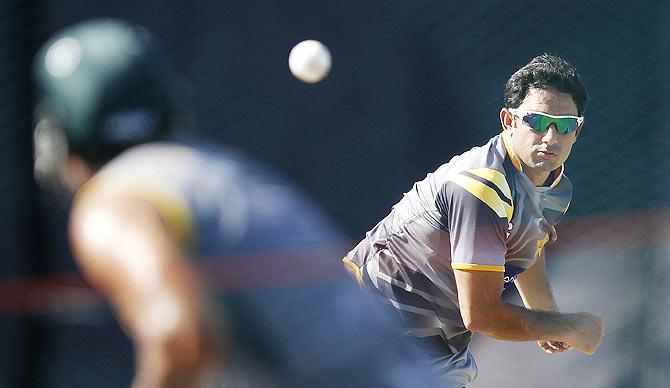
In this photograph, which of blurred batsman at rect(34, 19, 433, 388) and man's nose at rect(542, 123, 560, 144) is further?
man's nose at rect(542, 123, 560, 144)

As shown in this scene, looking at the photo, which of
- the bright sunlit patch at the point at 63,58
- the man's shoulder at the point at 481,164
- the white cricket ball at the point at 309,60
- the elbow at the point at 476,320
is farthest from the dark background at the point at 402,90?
the bright sunlit patch at the point at 63,58

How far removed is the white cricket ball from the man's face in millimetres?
616

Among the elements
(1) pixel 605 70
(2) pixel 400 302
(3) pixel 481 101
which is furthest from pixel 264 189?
(1) pixel 605 70

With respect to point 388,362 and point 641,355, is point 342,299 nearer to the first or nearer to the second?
point 388,362

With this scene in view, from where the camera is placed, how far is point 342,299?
1.98 metres

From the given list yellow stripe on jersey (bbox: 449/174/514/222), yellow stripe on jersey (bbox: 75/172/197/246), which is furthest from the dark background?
yellow stripe on jersey (bbox: 75/172/197/246)

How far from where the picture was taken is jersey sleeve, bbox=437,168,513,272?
2.75 meters

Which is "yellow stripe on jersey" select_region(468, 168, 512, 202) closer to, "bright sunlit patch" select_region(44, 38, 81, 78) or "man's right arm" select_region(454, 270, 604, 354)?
"man's right arm" select_region(454, 270, 604, 354)

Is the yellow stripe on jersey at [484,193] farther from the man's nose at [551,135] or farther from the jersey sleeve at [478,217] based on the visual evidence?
the man's nose at [551,135]

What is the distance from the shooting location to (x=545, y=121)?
3.09 metres

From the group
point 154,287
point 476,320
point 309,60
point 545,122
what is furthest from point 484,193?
point 154,287

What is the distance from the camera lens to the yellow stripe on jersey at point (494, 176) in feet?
9.20

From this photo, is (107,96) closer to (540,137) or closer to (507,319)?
(507,319)

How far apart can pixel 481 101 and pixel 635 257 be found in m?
0.78
